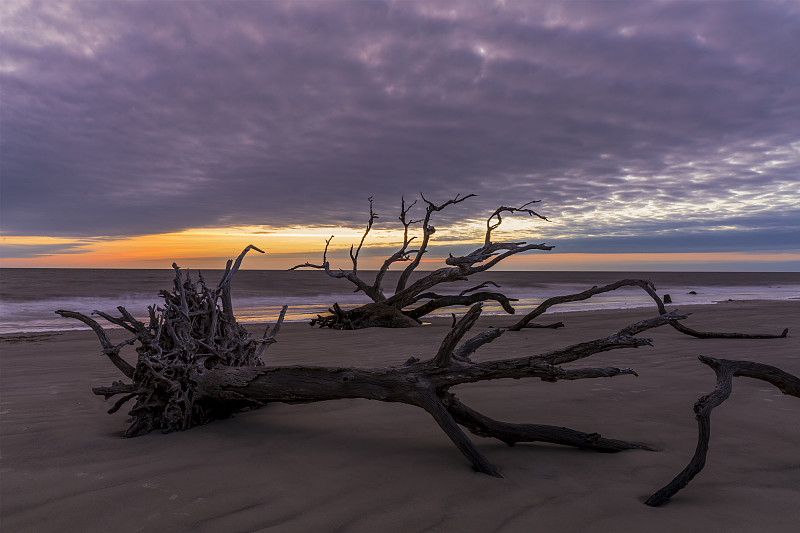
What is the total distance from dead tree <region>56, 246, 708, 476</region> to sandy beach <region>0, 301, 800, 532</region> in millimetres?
161

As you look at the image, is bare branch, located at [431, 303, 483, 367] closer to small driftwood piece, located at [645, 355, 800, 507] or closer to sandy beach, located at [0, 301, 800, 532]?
sandy beach, located at [0, 301, 800, 532]

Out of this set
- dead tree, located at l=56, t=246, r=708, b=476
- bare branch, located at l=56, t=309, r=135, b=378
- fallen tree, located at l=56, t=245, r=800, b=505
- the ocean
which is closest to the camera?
fallen tree, located at l=56, t=245, r=800, b=505

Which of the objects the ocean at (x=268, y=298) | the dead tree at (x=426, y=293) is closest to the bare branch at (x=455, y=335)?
the dead tree at (x=426, y=293)

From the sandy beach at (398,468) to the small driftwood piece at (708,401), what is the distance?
93 millimetres

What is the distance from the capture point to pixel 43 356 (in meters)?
8.02

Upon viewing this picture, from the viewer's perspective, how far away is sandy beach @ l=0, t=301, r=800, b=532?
2.44m

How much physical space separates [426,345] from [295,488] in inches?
248

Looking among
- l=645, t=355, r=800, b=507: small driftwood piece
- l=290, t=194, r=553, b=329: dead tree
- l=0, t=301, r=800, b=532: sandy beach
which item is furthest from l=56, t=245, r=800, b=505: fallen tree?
l=290, t=194, r=553, b=329: dead tree

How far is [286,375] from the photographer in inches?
146

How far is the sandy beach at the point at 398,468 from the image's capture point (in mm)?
2443

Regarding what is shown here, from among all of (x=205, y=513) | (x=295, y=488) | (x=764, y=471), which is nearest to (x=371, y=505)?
(x=295, y=488)

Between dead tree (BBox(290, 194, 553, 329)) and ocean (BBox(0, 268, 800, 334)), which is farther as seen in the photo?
ocean (BBox(0, 268, 800, 334))

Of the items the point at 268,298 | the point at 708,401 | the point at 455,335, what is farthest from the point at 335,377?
the point at 268,298

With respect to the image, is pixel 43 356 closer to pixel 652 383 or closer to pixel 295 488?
pixel 295 488
